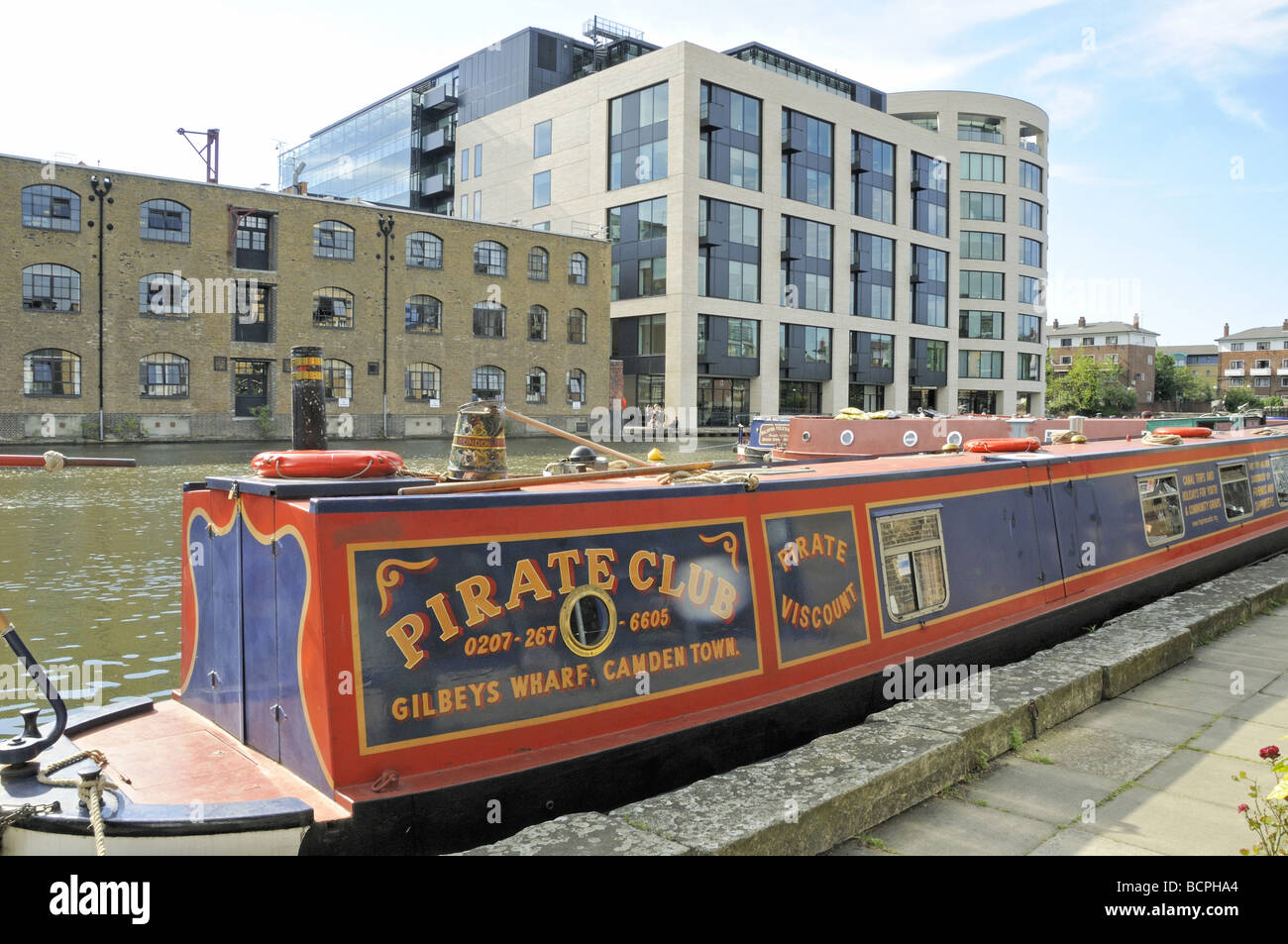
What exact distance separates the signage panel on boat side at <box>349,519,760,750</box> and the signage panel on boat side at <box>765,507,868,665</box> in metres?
0.25

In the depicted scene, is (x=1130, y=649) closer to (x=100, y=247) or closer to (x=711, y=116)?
(x=100, y=247)

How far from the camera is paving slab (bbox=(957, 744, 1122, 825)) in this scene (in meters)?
3.91

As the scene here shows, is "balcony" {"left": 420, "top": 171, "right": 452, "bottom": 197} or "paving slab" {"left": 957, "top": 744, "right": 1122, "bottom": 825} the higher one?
"balcony" {"left": 420, "top": 171, "right": 452, "bottom": 197}

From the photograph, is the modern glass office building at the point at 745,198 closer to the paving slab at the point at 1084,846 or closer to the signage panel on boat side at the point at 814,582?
the signage panel on boat side at the point at 814,582

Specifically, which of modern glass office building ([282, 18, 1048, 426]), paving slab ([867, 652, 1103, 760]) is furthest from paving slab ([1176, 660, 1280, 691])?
modern glass office building ([282, 18, 1048, 426])

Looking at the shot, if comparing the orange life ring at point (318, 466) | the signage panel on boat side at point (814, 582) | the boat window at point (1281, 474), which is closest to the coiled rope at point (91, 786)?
the orange life ring at point (318, 466)

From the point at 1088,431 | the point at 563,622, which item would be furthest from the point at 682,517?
the point at 1088,431

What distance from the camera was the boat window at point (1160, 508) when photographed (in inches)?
324

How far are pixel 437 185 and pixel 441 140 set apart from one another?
2.63 metres

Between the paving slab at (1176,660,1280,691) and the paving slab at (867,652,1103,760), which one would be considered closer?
the paving slab at (867,652,1103,760)

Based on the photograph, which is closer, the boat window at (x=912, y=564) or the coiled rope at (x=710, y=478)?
A: the coiled rope at (x=710, y=478)

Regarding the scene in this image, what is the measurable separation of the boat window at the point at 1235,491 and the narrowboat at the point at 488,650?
5970 mm

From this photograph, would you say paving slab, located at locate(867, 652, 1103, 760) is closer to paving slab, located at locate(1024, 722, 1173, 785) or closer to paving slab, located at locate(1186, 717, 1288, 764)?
paving slab, located at locate(1024, 722, 1173, 785)

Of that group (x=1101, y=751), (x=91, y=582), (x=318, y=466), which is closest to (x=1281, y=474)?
(x=1101, y=751)
